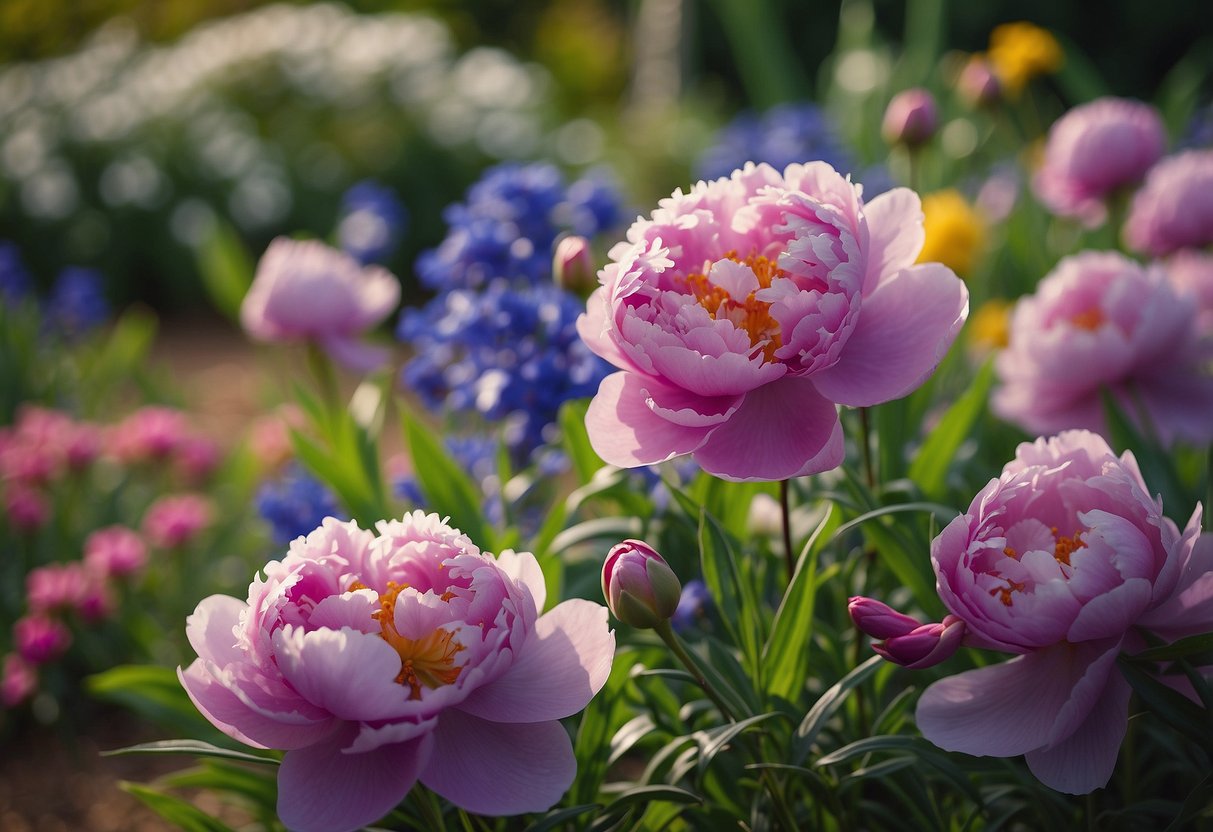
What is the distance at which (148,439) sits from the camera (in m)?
2.39

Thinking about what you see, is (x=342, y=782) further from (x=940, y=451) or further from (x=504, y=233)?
(x=504, y=233)

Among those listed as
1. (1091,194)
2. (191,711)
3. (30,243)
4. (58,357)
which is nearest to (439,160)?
(30,243)

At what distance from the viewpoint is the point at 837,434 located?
2.90 feet

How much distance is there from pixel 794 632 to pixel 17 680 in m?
1.50

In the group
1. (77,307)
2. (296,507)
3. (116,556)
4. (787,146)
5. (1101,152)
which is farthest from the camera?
(77,307)

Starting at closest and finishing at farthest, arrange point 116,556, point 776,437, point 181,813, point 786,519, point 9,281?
point 776,437
point 786,519
point 181,813
point 116,556
point 9,281

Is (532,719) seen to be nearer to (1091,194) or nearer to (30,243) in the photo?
(1091,194)

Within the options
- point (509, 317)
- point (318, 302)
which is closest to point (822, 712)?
point (509, 317)

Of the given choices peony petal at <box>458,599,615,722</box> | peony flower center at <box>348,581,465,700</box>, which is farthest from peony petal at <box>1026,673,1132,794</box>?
peony flower center at <box>348,581,465,700</box>

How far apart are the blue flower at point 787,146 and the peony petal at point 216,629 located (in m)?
1.94

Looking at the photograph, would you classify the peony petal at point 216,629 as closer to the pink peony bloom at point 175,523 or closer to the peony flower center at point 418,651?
the peony flower center at point 418,651

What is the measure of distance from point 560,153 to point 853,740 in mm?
4650

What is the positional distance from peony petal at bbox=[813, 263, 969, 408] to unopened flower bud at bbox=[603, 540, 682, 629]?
20cm

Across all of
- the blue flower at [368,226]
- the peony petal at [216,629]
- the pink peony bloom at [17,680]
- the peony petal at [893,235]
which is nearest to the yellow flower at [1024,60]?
the blue flower at [368,226]
